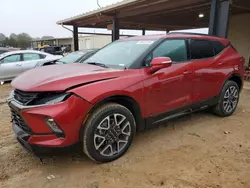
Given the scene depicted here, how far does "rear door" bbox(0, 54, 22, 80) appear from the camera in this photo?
359 inches

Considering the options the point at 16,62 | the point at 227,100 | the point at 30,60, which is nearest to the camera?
the point at 227,100

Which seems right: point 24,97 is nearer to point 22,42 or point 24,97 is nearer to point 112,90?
point 112,90

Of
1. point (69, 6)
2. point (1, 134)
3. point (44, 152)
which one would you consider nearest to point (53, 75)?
point (44, 152)

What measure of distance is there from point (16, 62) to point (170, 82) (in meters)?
8.25

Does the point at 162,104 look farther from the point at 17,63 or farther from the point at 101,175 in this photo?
the point at 17,63

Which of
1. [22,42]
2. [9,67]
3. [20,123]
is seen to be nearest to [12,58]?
[9,67]

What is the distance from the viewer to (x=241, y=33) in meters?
11.2

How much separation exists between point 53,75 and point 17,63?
7717 millimetres

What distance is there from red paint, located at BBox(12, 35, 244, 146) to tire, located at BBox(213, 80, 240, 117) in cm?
24

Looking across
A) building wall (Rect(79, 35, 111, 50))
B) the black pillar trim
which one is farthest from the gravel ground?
building wall (Rect(79, 35, 111, 50))

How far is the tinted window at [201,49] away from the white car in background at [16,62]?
651 centimetres

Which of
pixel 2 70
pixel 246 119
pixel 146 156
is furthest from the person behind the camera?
pixel 2 70

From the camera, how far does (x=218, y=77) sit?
4.04m

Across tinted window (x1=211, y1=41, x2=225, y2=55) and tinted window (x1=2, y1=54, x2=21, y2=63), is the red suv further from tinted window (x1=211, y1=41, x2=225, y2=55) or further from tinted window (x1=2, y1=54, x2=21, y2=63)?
tinted window (x1=2, y1=54, x2=21, y2=63)
